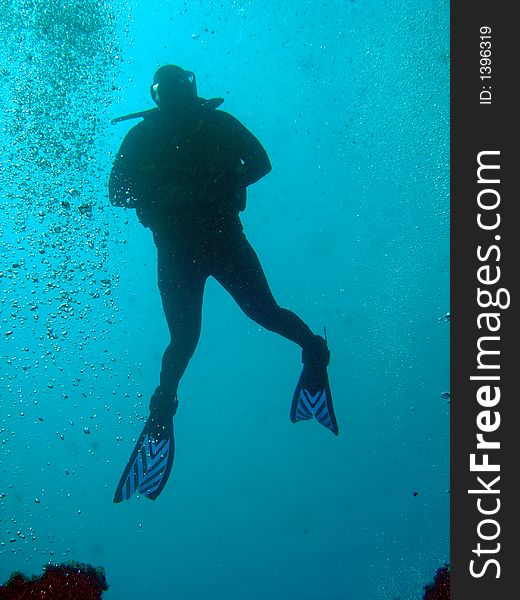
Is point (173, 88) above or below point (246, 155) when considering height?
above

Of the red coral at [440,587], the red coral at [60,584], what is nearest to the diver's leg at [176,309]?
the red coral at [60,584]

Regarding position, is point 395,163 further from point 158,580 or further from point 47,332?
point 158,580

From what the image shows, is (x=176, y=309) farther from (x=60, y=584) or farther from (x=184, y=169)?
(x=60, y=584)

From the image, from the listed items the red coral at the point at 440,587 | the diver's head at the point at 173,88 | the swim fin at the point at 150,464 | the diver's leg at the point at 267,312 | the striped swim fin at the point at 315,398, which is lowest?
the red coral at the point at 440,587

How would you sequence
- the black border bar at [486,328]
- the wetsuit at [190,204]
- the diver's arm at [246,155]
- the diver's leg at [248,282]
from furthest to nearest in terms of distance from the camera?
the diver's leg at [248,282] < the diver's arm at [246,155] < the wetsuit at [190,204] < the black border bar at [486,328]

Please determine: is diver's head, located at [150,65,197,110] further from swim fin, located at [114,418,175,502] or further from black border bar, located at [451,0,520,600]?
swim fin, located at [114,418,175,502]

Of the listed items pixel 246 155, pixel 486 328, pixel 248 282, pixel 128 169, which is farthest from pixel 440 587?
pixel 128 169

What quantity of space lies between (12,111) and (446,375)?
17603mm

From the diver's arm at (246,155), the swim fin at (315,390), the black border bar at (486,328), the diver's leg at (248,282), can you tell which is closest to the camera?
the black border bar at (486,328)

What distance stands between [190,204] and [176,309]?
877 millimetres

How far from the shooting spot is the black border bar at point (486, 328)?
268 cm

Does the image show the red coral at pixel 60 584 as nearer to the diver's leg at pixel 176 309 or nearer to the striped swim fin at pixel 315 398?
the diver's leg at pixel 176 309

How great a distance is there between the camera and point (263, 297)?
412 centimetres

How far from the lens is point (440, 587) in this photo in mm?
4879
